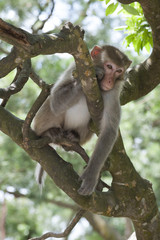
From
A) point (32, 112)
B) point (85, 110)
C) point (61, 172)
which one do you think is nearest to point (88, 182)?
point (61, 172)

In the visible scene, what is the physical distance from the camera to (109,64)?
3668 millimetres

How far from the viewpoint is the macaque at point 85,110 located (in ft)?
10.9

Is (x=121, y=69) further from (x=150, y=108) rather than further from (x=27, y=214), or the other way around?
(x=27, y=214)

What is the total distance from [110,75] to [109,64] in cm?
15

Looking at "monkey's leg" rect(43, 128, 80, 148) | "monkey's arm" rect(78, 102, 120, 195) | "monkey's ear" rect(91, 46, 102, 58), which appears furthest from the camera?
"monkey's ear" rect(91, 46, 102, 58)

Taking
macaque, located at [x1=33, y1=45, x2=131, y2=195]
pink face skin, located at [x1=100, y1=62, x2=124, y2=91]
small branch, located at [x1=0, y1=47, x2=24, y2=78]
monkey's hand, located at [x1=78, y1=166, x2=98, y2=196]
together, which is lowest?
monkey's hand, located at [x1=78, y1=166, x2=98, y2=196]

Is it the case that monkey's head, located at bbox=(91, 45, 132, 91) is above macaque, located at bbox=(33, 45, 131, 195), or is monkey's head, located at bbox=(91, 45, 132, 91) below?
above

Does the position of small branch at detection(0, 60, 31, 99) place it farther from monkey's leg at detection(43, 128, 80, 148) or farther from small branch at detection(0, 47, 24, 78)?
small branch at detection(0, 47, 24, 78)

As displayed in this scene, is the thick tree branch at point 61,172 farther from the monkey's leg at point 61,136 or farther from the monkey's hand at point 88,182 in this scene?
the monkey's leg at point 61,136

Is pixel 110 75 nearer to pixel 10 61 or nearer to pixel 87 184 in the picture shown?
pixel 87 184

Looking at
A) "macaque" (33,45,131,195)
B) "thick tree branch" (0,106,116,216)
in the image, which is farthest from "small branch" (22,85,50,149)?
"macaque" (33,45,131,195)

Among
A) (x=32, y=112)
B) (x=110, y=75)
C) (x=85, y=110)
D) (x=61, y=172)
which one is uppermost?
(x=110, y=75)

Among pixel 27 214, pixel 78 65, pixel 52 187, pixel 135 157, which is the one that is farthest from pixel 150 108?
pixel 78 65

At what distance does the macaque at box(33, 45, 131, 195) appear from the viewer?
333 centimetres
